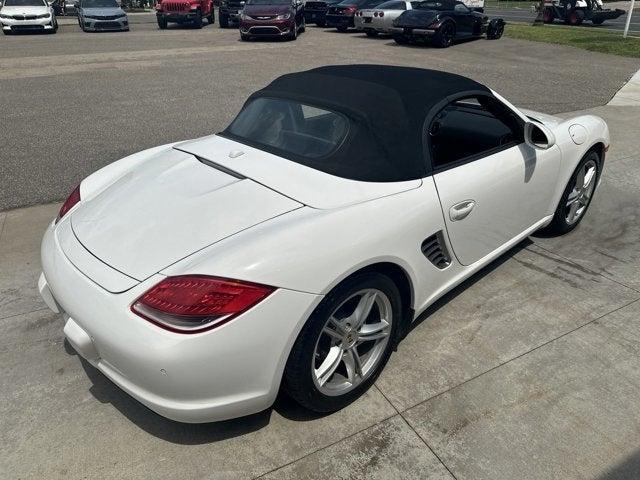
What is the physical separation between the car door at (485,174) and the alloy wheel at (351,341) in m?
0.64

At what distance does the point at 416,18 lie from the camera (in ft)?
52.0

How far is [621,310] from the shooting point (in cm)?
328

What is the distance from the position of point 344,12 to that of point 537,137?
18.5 meters

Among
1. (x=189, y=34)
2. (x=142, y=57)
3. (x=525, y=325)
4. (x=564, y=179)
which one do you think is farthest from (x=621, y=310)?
(x=189, y=34)

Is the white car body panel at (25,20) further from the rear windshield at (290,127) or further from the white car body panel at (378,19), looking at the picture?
the rear windshield at (290,127)

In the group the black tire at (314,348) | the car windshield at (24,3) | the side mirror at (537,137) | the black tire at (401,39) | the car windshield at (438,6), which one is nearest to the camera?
the black tire at (314,348)

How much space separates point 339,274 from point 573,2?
28.9m

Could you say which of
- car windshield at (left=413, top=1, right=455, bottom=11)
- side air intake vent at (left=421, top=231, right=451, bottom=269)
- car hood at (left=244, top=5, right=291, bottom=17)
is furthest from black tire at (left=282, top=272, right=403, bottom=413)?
car hood at (left=244, top=5, right=291, bottom=17)

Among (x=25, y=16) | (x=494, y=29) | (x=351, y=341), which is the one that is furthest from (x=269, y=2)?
(x=351, y=341)

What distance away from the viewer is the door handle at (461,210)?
2.74m

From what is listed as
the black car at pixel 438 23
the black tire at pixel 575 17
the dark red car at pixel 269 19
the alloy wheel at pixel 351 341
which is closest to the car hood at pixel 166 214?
the alloy wheel at pixel 351 341

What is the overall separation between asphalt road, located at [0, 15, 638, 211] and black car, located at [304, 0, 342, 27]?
438 centimetres

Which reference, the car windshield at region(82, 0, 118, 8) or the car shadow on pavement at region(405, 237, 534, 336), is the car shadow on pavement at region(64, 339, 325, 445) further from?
the car windshield at region(82, 0, 118, 8)

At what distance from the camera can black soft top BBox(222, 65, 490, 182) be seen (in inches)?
102
